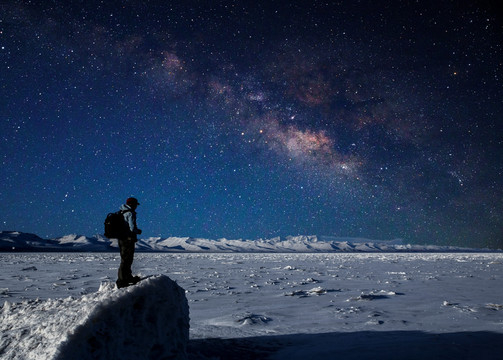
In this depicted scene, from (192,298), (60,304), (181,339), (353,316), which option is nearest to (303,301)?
(353,316)

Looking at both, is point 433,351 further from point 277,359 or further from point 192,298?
point 192,298

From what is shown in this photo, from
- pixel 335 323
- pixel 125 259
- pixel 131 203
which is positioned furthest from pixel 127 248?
pixel 335 323

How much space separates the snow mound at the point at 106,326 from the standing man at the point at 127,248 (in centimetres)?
58

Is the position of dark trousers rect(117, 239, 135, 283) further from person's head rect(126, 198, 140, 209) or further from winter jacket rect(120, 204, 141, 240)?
person's head rect(126, 198, 140, 209)

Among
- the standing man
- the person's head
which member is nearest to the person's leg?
the standing man

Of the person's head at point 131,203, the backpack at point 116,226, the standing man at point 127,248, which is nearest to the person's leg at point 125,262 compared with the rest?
the standing man at point 127,248

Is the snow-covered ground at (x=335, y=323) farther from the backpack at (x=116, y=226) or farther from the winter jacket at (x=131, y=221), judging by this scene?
the winter jacket at (x=131, y=221)

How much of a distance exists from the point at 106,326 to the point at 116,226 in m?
1.53

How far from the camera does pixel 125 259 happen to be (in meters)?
4.70

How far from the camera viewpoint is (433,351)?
4789 millimetres

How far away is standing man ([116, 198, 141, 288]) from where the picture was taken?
4.61 m

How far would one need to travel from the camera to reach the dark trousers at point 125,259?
462 cm

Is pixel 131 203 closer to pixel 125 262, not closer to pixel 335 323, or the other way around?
pixel 125 262

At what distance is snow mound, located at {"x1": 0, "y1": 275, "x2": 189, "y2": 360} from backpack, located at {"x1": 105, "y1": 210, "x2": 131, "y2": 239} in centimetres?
89
